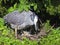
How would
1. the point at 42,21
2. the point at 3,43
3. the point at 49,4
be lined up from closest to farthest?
the point at 3,43 < the point at 49,4 < the point at 42,21

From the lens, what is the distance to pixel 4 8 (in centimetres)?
571

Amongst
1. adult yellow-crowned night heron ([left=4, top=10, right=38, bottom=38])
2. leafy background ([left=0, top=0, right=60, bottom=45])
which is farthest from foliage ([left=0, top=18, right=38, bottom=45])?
adult yellow-crowned night heron ([left=4, top=10, right=38, bottom=38])

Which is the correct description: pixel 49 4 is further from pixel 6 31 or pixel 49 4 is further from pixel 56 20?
pixel 6 31

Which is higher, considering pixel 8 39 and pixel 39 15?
pixel 39 15

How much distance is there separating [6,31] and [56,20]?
1278 millimetres

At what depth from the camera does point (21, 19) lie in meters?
5.22

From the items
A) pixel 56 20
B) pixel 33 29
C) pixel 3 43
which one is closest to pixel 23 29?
pixel 33 29

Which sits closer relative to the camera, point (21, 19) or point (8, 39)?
point (8, 39)

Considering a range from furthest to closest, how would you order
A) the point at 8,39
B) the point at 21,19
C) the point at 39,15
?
the point at 39,15
the point at 21,19
the point at 8,39

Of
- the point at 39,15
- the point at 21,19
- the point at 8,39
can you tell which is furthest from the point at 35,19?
the point at 8,39

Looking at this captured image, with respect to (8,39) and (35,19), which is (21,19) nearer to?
(35,19)

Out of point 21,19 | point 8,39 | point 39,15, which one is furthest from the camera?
point 39,15

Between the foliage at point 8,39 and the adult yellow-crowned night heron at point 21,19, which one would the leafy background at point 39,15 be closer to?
the foliage at point 8,39

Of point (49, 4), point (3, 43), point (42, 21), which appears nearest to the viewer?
point (3, 43)
